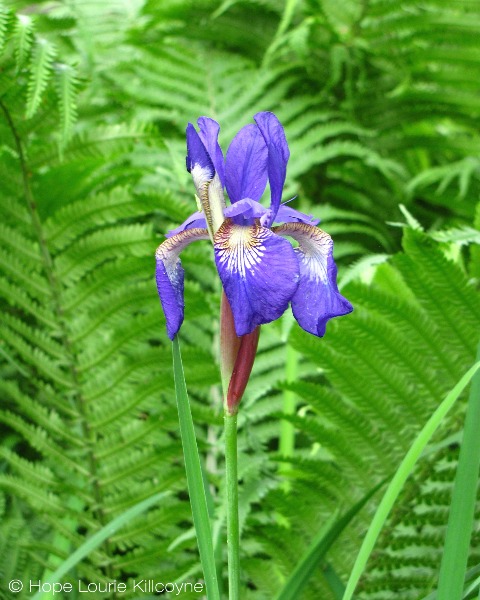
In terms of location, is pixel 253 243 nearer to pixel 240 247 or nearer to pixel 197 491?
pixel 240 247

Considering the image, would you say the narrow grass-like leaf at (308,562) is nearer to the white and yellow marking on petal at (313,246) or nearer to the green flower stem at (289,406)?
the white and yellow marking on petal at (313,246)

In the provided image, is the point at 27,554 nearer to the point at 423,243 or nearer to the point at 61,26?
the point at 423,243

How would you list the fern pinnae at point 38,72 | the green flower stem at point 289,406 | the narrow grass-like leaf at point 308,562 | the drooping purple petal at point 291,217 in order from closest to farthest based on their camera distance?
the drooping purple petal at point 291,217, the narrow grass-like leaf at point 308,562, the fern pinnae at point 38,72, the green flower stem at point 289,406

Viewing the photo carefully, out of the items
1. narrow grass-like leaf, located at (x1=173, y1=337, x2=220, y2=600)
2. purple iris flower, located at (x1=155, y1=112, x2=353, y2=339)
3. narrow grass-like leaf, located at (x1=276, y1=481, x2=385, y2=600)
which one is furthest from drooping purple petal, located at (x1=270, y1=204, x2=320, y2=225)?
narrow grass-like leaf, located at (x1=276, y1=481, x2=385, y2=600)

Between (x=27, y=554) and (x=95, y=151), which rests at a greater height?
(x=95, y=151)

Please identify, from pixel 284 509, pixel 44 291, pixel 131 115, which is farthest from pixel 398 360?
pixel 131 115

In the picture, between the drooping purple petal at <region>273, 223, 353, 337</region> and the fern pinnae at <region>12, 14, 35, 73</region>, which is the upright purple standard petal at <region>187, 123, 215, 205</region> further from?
the fern pinnae at <region>12, 14, 35, 73</region>

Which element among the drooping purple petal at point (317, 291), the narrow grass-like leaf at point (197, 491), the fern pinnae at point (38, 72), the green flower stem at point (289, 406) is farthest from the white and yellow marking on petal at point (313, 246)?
the green flower stem at point (289, 406)
